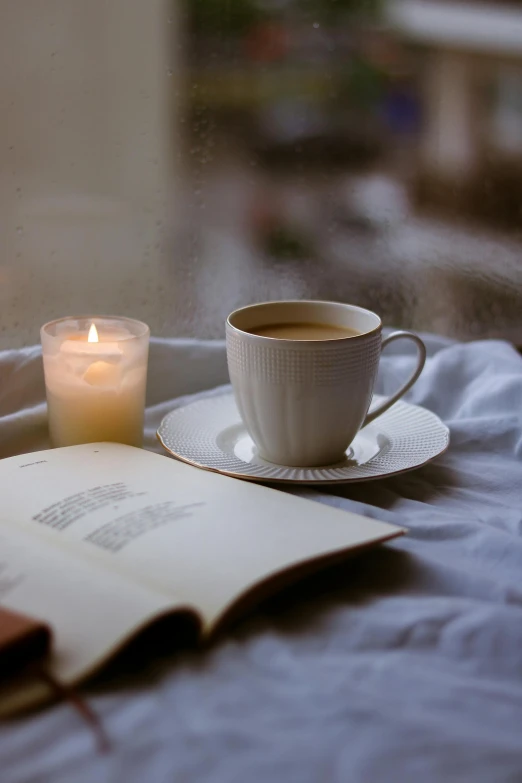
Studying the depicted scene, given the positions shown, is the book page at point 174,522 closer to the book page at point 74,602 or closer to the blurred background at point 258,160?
the book page at point 74,602

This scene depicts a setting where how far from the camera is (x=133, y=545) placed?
19.8 inches

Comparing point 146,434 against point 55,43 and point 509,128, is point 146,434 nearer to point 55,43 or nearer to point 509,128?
point 55,43

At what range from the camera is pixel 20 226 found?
39.8 inches

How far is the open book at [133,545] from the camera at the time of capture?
1.40 ft

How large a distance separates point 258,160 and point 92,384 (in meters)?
0.58

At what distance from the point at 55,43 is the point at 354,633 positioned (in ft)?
2.70

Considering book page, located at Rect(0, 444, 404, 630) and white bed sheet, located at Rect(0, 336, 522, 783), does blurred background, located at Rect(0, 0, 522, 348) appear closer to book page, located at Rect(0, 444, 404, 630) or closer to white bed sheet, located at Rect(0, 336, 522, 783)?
book page, located at Rect(0, 444, 404, 630)

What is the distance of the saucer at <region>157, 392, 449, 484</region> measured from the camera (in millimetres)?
653

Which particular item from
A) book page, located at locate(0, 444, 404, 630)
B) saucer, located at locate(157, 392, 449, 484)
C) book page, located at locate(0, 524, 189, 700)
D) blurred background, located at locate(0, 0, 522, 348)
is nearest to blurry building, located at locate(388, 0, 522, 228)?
blurred background, located at locate(0, 0, 522, 348)

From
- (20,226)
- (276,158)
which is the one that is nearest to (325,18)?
(276,158)

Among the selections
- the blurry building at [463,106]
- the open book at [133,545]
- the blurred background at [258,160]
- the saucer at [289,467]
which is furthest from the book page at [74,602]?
the blurry building at [463,106]

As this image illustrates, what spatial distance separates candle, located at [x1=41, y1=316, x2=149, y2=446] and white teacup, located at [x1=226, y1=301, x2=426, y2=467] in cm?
9

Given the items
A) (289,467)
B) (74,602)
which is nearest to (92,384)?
(289,467)

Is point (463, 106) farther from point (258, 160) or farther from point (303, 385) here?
point (303, 385)
